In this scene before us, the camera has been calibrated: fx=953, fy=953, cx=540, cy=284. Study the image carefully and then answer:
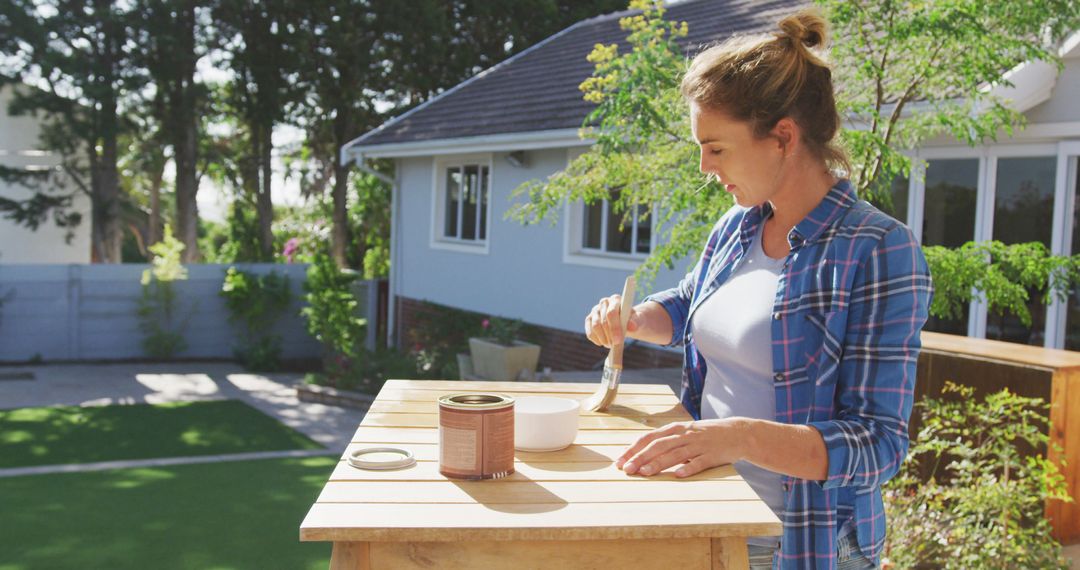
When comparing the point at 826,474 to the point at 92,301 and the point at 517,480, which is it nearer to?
the point at 517,480

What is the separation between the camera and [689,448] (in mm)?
1679

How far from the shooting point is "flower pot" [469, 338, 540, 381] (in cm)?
1031

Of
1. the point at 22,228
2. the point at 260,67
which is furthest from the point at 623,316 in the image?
the point at 22,228

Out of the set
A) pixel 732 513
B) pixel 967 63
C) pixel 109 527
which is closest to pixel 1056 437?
pixel 967 63

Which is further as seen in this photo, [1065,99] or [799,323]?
[1065,99]

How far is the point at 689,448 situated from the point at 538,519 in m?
0.36

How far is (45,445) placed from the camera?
8.38 metres

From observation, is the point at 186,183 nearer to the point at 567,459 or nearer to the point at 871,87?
the point at 871,87

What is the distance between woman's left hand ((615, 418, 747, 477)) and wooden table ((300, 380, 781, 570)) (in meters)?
0.02

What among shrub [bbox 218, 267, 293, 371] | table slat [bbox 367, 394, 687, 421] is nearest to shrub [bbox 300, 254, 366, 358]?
shrub [bbox 218, 267, 293, 371]

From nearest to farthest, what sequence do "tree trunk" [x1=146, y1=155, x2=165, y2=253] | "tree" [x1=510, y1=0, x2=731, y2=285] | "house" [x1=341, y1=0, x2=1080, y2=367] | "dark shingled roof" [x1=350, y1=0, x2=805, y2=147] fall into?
"tree" [x1=510, y1=0, x2=731, y2=285], "house" [x1=341, y1=0, x2=1080, y2=367], "dark shingled roof" [x1=350, y1=0, x2=805, y2=147], "tree trunk" [x1=146, y1=155, x2=165, y2=253]

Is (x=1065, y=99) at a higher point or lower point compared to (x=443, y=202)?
higher

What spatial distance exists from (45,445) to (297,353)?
6609 millimetres

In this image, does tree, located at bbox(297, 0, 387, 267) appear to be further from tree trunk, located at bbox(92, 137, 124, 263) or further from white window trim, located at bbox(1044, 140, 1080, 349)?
white window trim, located at bbox(1044, 140, 1080, 349)
